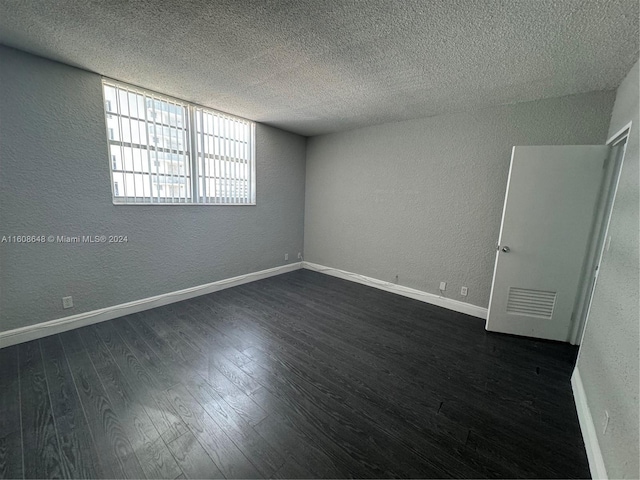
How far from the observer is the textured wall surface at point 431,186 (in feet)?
8.45

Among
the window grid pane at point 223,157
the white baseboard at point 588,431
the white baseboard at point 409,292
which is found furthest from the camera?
the window grid pane at point 223,157

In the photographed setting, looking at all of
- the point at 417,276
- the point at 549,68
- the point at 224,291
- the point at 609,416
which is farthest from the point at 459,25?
the point at 224,291

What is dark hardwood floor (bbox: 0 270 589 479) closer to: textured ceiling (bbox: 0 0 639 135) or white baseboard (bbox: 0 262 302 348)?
white baseboard (bbox: 0 262 302 348)

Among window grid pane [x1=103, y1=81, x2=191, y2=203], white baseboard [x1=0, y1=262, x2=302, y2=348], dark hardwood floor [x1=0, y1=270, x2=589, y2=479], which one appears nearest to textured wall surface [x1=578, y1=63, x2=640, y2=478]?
dark hardwood floor [x1=0, y1=270, x2=589, y2=479]

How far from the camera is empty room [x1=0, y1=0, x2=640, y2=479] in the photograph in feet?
4.49

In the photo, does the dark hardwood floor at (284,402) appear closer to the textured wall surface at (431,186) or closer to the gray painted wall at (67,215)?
the gray painted wall at (67,215)

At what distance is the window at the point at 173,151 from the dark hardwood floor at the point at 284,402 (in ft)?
4.99

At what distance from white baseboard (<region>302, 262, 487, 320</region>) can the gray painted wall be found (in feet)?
7.21

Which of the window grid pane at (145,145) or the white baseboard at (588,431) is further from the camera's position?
the window grid pane at (145,145)

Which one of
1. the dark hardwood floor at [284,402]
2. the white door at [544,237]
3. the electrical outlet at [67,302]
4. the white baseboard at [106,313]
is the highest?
the white door at [544,237]

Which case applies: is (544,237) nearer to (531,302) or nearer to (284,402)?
(531,302)

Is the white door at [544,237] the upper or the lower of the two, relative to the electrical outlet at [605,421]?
upper

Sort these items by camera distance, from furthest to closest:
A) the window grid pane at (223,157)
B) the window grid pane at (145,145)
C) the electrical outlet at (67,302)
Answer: the window grid pane at (223,157) → the window grid pane at (145,145) → the electrical outlet at (67,302)

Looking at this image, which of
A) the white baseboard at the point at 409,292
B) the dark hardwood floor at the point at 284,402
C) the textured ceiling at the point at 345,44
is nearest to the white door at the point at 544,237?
the dark hardwood floor at the point at 284,402
